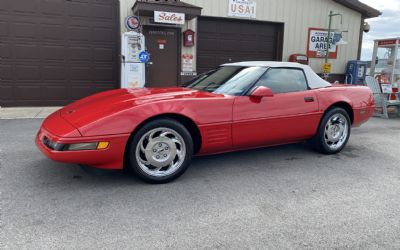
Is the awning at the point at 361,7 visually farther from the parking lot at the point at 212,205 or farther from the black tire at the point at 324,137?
the parking lot at the point at 212,205

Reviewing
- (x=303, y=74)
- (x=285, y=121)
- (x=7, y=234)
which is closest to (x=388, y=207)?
(x=285, y=121)

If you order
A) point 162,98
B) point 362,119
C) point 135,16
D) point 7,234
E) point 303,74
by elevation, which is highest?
point 135,16

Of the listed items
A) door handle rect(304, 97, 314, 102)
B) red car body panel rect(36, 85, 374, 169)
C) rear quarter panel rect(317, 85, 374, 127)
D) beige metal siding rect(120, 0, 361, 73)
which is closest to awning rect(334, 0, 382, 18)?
beige metal siding rect(120, 0, 361, 73)

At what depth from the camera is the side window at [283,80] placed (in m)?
4.12

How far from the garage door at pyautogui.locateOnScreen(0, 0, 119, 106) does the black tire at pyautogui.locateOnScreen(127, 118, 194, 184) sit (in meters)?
6.07

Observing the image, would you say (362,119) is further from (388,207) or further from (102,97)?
(102,97)

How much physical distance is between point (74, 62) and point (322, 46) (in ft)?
25.5

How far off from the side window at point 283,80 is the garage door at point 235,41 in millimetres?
5630

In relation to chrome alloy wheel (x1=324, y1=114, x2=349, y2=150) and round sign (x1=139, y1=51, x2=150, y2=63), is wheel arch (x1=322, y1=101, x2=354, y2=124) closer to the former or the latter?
chrome alloy wheel (x1=324, y1=114, x2=349, y2=150)

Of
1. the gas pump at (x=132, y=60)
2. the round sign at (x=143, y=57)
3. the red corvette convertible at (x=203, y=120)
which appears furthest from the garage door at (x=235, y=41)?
the red corvette convertible at (x=203, y=120)

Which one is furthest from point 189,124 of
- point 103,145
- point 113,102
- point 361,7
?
point 361,7

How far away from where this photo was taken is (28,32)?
8.14 meters

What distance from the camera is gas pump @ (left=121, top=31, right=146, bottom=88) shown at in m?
8.20

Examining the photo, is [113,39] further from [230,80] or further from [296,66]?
[296,66]
